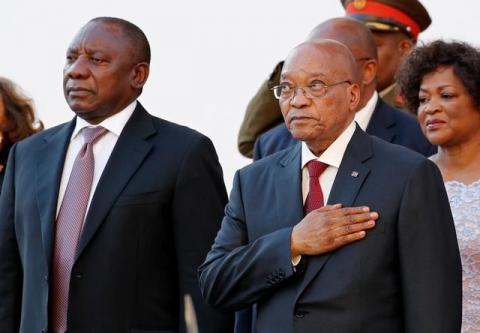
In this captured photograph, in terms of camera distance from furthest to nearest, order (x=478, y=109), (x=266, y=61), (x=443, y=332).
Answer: (x=266, y=61), (x=478, y=109), (x=443, y=332)

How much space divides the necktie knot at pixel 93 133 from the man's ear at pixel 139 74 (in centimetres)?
23

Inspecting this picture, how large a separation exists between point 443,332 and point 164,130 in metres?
1.62

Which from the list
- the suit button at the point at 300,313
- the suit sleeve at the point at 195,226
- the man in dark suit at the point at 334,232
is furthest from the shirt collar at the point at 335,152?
the suit sleeve at the point at 195,226

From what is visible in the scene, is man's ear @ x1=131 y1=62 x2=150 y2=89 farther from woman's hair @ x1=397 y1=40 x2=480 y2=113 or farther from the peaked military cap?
the peaked military cap

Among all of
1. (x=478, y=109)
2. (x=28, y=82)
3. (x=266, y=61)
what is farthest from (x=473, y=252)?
(x=28, y=82)

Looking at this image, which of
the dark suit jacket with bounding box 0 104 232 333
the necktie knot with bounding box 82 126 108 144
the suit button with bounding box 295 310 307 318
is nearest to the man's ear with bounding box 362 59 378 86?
the dark suit jacket with bounding box 0 104 232 333

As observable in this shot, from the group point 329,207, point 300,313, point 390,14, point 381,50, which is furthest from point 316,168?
point 390,14

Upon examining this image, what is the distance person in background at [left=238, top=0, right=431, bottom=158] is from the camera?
6.96 metres

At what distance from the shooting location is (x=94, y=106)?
219 inches

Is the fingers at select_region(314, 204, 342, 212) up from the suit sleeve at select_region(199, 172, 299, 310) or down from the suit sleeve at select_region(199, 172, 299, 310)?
up

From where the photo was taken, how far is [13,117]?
6.91 meters

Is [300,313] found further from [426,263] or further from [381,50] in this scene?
[381,50]

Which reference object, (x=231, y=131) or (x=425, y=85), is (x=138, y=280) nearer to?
(x=425, y=85)

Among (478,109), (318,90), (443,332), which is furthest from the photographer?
(478,109)
